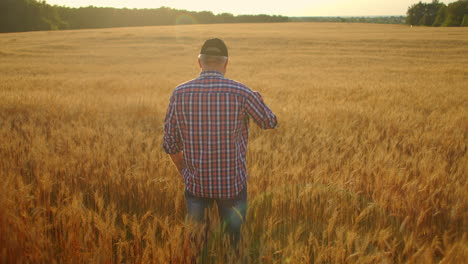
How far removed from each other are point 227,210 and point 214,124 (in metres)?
0.57

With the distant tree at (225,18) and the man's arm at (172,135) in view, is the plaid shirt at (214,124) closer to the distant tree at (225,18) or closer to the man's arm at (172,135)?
the man's arm at (172,135)

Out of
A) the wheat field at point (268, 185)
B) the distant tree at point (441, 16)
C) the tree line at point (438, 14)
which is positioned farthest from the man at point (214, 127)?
the distant tree at point (441, 16)

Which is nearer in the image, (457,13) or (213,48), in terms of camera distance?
(213,48)

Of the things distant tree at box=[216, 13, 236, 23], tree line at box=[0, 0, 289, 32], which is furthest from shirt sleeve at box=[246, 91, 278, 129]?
distant tree at box=[216, 13, 236, 23]

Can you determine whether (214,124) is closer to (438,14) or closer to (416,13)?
(438,14)

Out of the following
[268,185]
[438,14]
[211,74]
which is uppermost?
[438,14]

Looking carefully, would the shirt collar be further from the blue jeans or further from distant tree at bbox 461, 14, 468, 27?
distant tree at bbox 461, 14, 468, 27

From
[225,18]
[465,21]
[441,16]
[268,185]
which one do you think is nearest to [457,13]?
[465,21]

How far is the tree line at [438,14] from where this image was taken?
63750 mm

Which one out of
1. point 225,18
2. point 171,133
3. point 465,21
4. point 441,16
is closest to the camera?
point 171,133

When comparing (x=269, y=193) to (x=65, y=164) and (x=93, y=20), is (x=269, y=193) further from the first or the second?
(x=93, y=20)

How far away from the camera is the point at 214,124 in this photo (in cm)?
179

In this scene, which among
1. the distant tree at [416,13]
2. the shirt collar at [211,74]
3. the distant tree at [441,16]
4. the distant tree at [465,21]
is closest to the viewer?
the shirt collar at [211,74]

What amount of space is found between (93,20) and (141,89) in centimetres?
7711
